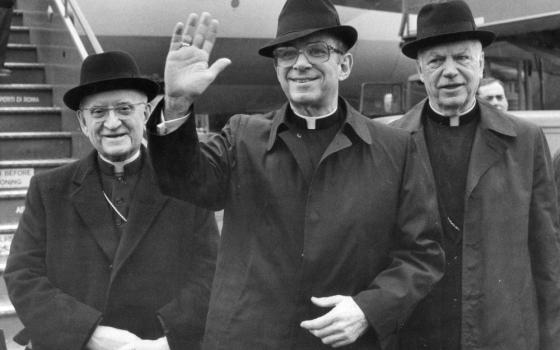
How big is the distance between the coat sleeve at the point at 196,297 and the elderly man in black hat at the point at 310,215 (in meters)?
0.54

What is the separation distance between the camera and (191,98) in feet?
6.52

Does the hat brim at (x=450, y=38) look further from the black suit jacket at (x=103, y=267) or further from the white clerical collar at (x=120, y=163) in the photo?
the white clerical collar at (x=120, y=163)

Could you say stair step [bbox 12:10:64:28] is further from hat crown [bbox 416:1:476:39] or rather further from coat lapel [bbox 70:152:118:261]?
hat crown [bbox 416:1:476:39]

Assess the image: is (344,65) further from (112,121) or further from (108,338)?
(108,338)

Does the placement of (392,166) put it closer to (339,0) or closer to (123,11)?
(123,11)

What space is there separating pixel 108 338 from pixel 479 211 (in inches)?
→ 52.5

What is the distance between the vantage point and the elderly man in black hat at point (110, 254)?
268cm

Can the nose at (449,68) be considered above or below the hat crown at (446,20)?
below

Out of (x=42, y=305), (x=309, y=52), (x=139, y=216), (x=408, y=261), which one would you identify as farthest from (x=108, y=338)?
(x=309, y=52)

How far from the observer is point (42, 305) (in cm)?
267

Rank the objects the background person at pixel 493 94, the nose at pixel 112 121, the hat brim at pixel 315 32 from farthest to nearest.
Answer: the background person at pixel 493 94 < the nose at pixel 112 121 < the hat brim at pixel 315 32

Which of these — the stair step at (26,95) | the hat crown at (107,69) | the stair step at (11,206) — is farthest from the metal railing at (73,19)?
the hat crown at (107,69)

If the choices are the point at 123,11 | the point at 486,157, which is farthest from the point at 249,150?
the point at 123,11

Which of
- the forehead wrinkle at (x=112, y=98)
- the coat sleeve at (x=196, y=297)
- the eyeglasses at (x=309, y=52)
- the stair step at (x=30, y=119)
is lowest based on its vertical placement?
the coat sleeve at (x=196, y=297)
